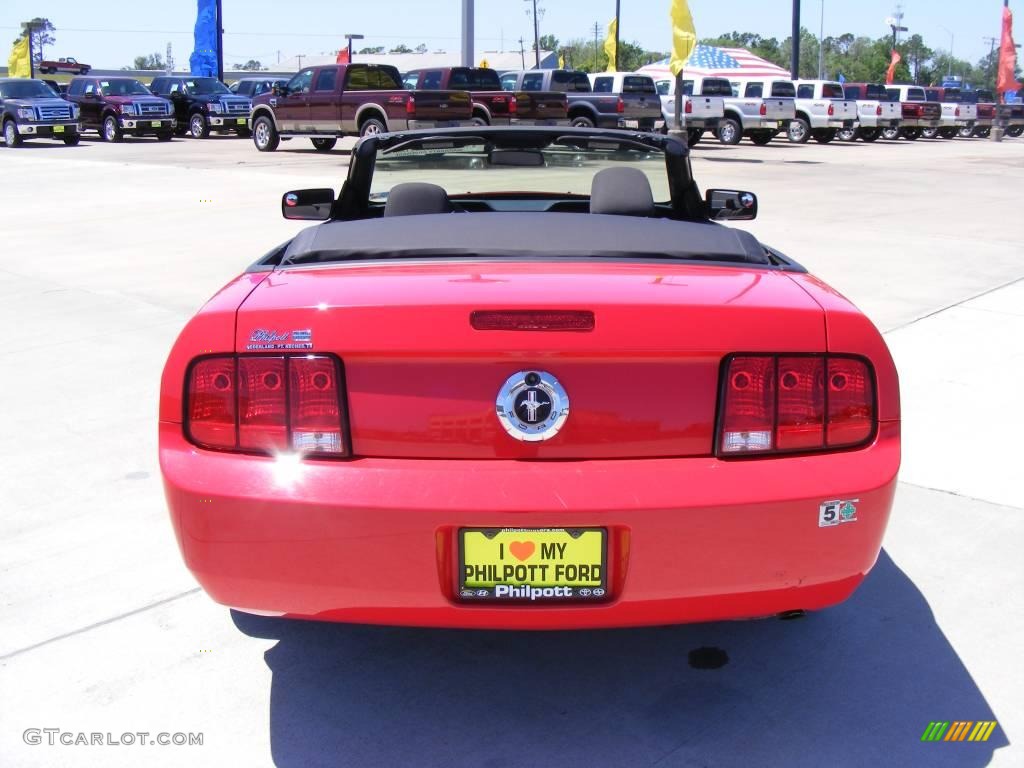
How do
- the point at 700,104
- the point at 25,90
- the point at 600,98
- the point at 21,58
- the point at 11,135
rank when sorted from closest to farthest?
the point at 11,135 → the point at 600,98 → the point at 25,90 → the point at 700,104 → the point at 21,58

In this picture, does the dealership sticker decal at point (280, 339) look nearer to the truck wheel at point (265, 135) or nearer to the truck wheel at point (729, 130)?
the truck wheel at point (265, 135)

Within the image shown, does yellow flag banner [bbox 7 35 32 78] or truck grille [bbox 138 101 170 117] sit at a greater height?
yellow flag banner [bbox 7 35 32 78]

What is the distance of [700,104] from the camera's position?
3022cm

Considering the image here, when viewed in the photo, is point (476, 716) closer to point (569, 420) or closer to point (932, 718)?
point (569, 420)

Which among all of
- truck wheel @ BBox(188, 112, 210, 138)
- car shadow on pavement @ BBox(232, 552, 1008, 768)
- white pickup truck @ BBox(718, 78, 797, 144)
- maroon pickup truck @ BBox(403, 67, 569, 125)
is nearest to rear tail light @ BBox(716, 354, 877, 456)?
car shadow on pavement @ BBox(232, 552, 1008, 768)

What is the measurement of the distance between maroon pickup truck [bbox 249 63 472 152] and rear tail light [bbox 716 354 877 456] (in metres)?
21.2

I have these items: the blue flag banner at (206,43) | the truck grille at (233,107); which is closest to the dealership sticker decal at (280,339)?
the truck grille at (233,107)

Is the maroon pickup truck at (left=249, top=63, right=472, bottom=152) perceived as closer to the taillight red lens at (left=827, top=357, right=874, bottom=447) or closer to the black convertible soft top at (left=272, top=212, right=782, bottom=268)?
the black convertible soft top at (left=272, top=212, right=782, bottom=268)

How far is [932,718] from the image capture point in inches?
115

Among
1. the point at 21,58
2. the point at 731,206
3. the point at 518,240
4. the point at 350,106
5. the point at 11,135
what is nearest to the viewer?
the point at 518,240

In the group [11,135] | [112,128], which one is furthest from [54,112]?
[112,128]

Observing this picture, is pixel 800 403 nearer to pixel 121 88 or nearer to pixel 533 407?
pixel 533 407

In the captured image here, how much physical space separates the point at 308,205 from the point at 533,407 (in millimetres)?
2541

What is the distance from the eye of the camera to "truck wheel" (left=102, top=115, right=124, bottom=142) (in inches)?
1222
